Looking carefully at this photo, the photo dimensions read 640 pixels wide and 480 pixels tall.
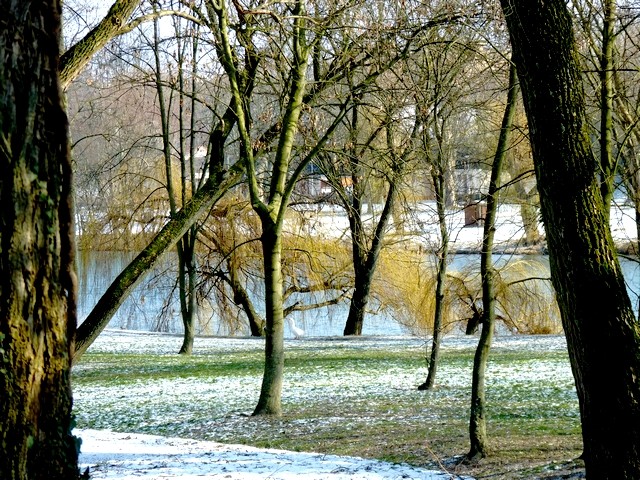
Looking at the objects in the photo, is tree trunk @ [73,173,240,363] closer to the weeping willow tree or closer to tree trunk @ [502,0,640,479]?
tree trunk @ [502,0,640,479]

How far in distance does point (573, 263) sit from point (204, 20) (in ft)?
21.6

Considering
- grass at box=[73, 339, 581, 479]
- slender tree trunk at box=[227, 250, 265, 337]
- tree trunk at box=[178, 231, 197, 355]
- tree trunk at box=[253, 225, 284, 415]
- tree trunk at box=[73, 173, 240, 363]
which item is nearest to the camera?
tree trunk at box=[73, 173, 240, 363]

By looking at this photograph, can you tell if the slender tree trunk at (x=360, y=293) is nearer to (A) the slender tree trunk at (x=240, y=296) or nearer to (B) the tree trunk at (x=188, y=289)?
(A) the slender tree trunk at (x=240, y=296)

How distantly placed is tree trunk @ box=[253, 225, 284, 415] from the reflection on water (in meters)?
13.2

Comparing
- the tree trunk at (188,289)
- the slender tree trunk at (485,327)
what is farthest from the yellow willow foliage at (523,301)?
the slender tree trunk at (485,327)

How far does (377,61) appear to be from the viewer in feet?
32.4

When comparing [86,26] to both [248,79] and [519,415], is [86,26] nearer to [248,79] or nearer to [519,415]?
[248,79]

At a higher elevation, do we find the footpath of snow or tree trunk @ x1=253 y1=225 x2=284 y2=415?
tree trunk @ x1=253 y1=225 x2=284 y2=415

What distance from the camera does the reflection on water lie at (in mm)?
24094

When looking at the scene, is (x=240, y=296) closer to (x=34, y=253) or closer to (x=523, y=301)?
(x=523, y=301)

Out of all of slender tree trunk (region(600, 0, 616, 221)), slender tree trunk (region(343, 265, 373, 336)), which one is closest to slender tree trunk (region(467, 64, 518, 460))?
slender tree trunk (region(600, 0, 616, 221))

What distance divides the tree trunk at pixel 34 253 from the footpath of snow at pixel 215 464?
11.4ft

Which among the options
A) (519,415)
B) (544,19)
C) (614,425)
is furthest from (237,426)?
(544,19)

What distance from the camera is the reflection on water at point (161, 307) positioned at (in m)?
24.1
